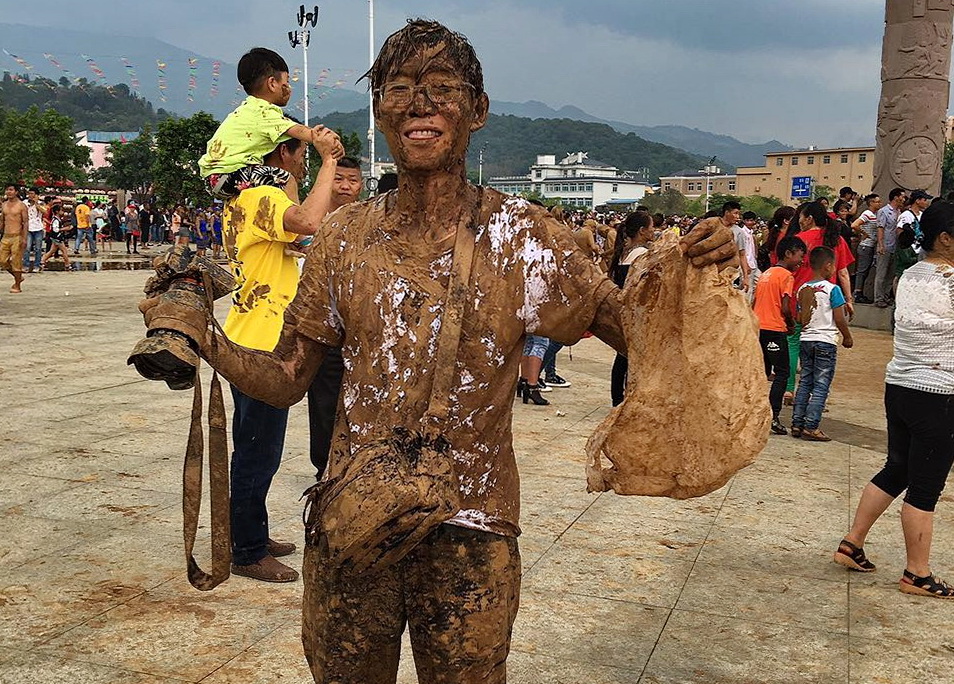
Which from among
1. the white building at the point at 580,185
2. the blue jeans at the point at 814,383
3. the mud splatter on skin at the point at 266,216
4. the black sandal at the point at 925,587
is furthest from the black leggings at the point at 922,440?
the white building at the point at 580,185

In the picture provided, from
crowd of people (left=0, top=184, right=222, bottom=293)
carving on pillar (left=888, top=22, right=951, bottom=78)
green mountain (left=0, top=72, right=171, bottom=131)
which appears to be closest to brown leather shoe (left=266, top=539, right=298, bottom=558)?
crowd of people (left=0, top=184, right=222, bottom=293)

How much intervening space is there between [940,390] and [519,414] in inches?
180

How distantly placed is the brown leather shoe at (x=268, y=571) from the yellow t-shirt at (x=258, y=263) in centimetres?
116

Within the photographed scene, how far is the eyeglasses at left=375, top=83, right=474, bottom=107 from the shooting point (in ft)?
7.18

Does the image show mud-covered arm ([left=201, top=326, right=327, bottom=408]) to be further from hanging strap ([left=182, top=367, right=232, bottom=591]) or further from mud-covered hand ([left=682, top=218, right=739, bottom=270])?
mud-covered hand ([left=682, top=218, right=739, bottom=270])

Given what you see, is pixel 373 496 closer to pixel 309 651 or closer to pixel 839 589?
pixel 309 651

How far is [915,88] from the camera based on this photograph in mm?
16797

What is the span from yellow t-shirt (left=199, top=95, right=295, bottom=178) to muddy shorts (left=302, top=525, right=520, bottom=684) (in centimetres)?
239

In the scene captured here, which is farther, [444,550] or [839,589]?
[839,589]

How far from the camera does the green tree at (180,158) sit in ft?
147

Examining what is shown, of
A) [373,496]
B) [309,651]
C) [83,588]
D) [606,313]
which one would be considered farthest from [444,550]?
[83,588]

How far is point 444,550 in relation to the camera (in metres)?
2.15

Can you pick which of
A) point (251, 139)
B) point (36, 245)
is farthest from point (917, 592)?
point (36, 245)

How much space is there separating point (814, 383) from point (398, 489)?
22.7ft
